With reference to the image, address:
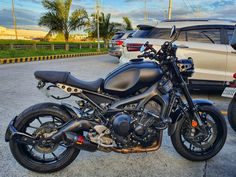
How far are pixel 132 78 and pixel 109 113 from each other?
1.36ft

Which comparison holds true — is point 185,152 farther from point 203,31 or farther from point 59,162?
point 203,31

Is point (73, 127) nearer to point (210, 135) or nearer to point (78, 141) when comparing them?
point (78, 141)

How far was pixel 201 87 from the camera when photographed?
17.2 feet

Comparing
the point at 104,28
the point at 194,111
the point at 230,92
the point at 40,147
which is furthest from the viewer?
the point at 104,28

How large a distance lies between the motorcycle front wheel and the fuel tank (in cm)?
66

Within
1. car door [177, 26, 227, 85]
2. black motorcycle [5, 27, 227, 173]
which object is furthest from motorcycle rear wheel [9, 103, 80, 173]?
car door [177, 26, 227, 85]

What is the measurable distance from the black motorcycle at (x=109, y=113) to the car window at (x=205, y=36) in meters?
2.92

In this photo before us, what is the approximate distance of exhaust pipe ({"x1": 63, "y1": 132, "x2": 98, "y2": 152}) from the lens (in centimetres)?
241

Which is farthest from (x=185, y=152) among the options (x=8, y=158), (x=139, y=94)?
(x=8, y=158)

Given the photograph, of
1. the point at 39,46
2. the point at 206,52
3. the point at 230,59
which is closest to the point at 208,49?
the point at 206,52

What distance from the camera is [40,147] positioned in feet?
8.38

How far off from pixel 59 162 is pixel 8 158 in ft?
2.31

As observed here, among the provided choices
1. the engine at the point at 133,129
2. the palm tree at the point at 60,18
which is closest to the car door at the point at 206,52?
the engine at the point at 133,129

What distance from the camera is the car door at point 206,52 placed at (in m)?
5.10
